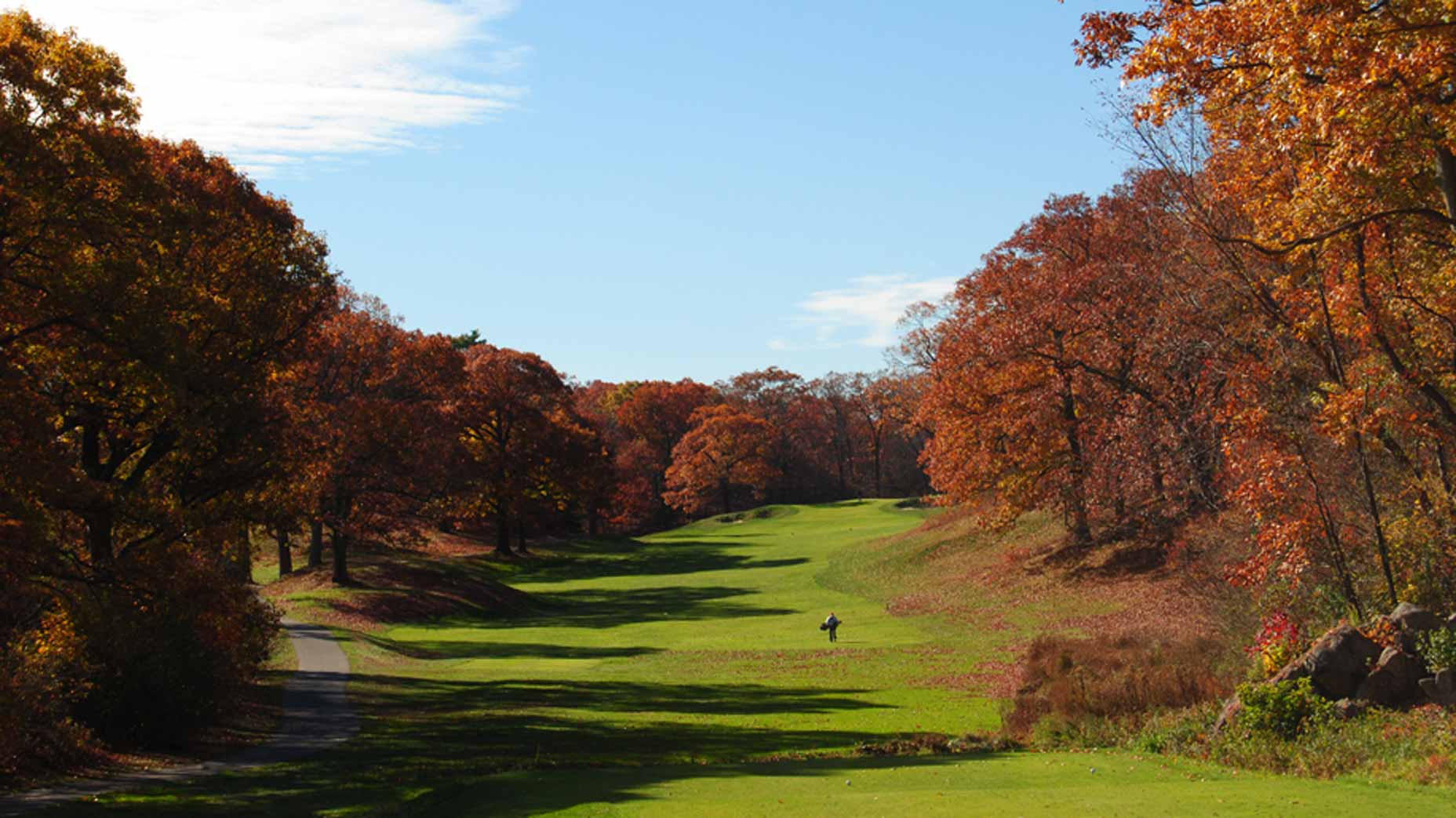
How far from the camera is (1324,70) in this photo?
13.9m

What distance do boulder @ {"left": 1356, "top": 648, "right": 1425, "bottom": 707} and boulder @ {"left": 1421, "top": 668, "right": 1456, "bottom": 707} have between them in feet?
1.16

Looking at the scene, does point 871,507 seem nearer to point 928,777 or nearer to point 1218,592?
point 1218,592

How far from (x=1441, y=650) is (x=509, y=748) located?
14.3 m

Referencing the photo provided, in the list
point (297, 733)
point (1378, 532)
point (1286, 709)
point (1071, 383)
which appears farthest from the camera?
point (1071, 383)

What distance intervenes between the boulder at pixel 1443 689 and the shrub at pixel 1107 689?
3.85m

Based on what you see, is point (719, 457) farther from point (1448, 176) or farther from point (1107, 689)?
point (1448, 176)

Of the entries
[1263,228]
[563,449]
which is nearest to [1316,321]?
[1263,228]

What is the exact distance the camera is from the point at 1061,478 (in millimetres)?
42281

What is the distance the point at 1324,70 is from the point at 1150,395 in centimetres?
2286

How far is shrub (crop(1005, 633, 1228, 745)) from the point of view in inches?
769

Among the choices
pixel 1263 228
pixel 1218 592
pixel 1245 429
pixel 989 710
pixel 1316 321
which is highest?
pixel 1263 228

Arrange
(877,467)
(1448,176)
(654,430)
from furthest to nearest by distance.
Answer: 1. (877,467)
2. (654,430)
3. (1448,176)

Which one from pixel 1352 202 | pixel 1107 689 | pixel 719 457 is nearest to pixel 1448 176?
pixel 1352 202

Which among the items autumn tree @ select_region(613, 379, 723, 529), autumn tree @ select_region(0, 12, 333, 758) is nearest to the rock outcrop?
autumn tree @ select_region(0, 12, 333, 758)
